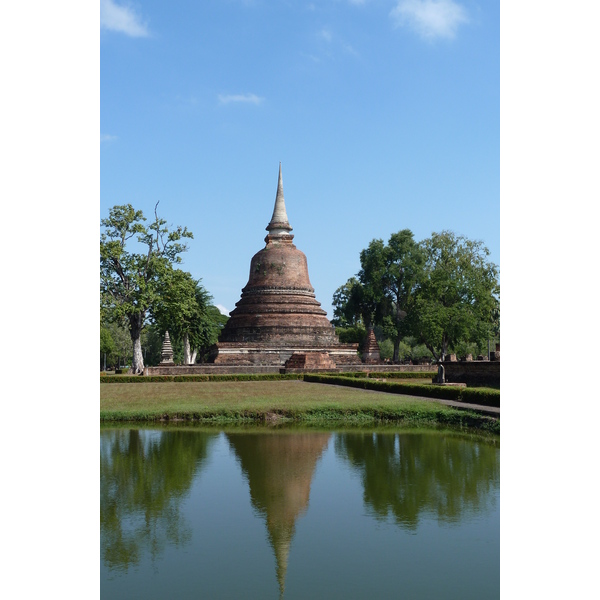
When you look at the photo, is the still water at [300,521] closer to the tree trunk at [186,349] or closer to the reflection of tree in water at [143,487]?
the reflection of tree in water at [143,487]

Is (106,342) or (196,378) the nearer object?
(196,378)

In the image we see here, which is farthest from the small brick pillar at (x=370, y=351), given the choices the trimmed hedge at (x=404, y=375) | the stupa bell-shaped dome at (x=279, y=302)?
the trimmed hedge at (x=404, y=375)

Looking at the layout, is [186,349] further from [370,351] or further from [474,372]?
[474,372]

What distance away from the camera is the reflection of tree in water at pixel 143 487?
790cm

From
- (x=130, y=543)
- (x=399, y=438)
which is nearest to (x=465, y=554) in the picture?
(x=130, y=543)

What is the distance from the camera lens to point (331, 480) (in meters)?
10.9

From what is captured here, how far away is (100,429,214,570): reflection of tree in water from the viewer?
25.9 feet

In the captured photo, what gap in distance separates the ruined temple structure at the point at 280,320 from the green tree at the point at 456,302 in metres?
A: 6.11

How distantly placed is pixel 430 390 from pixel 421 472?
11.8 metres

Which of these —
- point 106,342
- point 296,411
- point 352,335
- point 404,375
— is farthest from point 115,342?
point 296,411

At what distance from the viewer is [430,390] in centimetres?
2314

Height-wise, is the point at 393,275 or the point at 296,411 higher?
the point at 393,275
